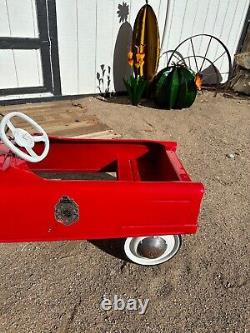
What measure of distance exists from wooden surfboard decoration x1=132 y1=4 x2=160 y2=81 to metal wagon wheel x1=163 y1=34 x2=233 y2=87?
28.2 inches

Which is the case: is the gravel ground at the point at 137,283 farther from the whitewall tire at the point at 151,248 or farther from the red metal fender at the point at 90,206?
the red metal fender at the point at 90,206

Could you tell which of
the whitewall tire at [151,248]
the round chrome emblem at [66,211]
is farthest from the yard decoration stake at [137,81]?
the round chrome emblem at [66,211]

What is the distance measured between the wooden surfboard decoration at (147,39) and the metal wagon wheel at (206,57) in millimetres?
716

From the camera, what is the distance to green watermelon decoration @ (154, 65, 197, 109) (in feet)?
15.4

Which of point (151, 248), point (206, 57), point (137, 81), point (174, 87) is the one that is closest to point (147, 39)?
point (137, 81)

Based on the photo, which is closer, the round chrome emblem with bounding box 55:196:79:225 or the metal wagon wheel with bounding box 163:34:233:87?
the round chrome emblem with bounding box 55:196:79:225

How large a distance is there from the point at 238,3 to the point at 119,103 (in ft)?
10.8

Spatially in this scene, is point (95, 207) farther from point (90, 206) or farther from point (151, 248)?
point (151, 248)

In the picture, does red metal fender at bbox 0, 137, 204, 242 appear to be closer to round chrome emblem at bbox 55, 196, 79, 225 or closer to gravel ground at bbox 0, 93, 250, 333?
round chrome emblem at bbox 55, 196, 79, 225

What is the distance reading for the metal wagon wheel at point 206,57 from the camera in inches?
227

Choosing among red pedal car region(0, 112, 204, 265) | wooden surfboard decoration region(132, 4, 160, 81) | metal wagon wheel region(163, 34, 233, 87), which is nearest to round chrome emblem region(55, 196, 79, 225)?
red pedal car region(0, 112, 204, 265)

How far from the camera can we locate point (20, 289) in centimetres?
197

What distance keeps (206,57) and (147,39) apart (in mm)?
1799

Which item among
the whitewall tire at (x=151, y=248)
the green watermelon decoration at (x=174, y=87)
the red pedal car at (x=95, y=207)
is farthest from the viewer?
the green watermelon decoration at (x=174, y=87)
